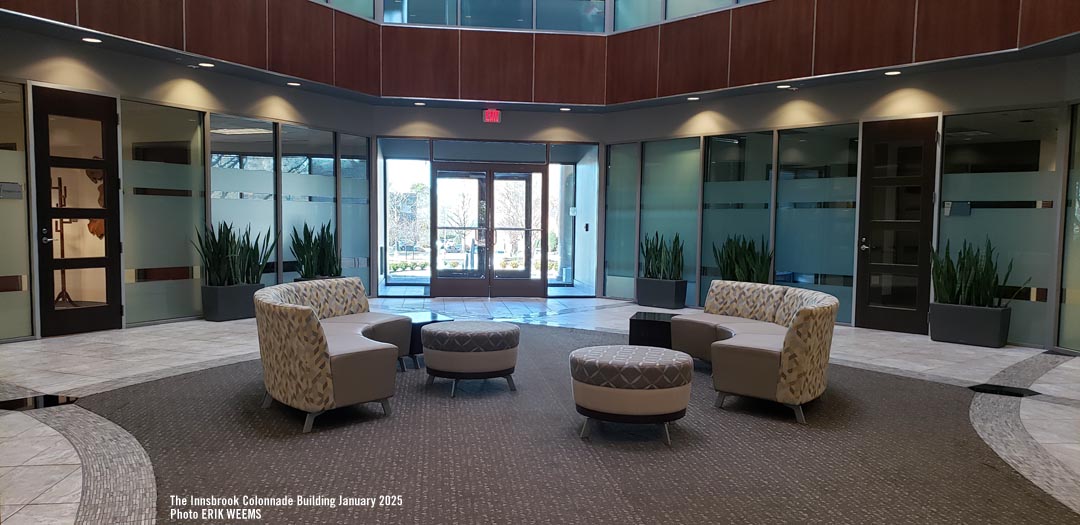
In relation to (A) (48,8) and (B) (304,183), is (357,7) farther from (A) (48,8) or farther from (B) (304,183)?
(A) (48,8)

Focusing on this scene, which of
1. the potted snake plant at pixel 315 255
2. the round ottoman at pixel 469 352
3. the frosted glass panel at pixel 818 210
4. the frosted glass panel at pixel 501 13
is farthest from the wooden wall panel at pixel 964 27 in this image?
the potted snake plant at pixel 315 255

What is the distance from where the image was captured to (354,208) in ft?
32.9

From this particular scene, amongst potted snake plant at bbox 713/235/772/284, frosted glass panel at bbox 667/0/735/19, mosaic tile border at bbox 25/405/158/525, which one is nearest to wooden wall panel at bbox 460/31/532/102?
frosted glass panel at bbox 667/0/735/19

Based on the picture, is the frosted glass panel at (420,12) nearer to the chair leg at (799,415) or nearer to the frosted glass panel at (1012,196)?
the frosted glass panel at (1012,196)

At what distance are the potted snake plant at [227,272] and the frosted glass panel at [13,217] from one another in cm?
172

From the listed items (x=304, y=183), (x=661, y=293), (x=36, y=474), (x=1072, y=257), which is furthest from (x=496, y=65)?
(x=36, y=474)

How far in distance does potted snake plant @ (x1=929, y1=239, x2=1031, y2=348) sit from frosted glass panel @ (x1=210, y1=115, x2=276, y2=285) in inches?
304

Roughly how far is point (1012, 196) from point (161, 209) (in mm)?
8977

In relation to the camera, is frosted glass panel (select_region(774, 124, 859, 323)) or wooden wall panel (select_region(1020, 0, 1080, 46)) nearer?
wooden wall panel (select_region(1020, 0, 1080, 46))

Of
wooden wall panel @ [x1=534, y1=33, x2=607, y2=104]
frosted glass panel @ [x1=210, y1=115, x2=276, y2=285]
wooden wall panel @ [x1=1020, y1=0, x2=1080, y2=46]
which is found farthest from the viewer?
wooden wall panel @ [x1=534, y1=33, x2=607, y2=104]

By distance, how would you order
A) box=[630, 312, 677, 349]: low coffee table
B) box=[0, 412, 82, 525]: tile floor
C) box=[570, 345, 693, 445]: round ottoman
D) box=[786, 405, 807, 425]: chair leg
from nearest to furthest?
1. box=[0, 412, 82, 525]: tile floor
2. box=[570, 345, 693, 445]: round ottoman
3. box=[786, 405, 807, 425]: chair leg
4. box=[630, 312, 677, 349]: low coffee table

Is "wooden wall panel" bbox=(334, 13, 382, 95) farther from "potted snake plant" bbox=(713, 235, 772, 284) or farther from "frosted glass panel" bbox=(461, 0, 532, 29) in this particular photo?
"potted snake plant" bbox=(713, 235, 772, 284)

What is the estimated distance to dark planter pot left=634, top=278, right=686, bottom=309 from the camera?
949cm

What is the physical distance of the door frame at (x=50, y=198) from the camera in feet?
21.3
